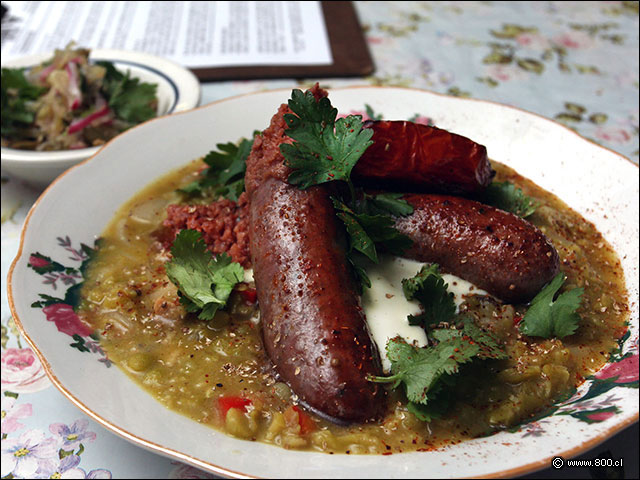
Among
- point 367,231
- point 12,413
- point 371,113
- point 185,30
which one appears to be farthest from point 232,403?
point 185,30

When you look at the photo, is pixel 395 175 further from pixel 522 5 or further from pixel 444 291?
pixel 522 5

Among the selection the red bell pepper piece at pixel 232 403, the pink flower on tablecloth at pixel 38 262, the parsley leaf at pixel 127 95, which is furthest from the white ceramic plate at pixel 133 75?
the red bell pepper piece at pixel 232 403

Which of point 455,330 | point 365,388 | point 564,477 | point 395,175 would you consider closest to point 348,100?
point 395,175

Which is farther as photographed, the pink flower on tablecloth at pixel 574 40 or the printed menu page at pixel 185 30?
the pink flower on tablecloth at pixel 574 40

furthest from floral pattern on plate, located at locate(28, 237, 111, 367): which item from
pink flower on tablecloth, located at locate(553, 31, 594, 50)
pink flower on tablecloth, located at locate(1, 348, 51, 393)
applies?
pink flower on tablecloth, located at locate(553, 31, 594, 50)

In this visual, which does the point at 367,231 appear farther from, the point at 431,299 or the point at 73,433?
the point at 73,433

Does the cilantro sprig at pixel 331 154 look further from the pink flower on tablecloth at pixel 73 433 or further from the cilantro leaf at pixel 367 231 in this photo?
the pink flower on tablecloth at pixel 73 433

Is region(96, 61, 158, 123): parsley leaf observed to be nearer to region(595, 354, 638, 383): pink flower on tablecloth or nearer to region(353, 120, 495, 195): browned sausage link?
region(353, 120, 495, 195): browned sausage link
